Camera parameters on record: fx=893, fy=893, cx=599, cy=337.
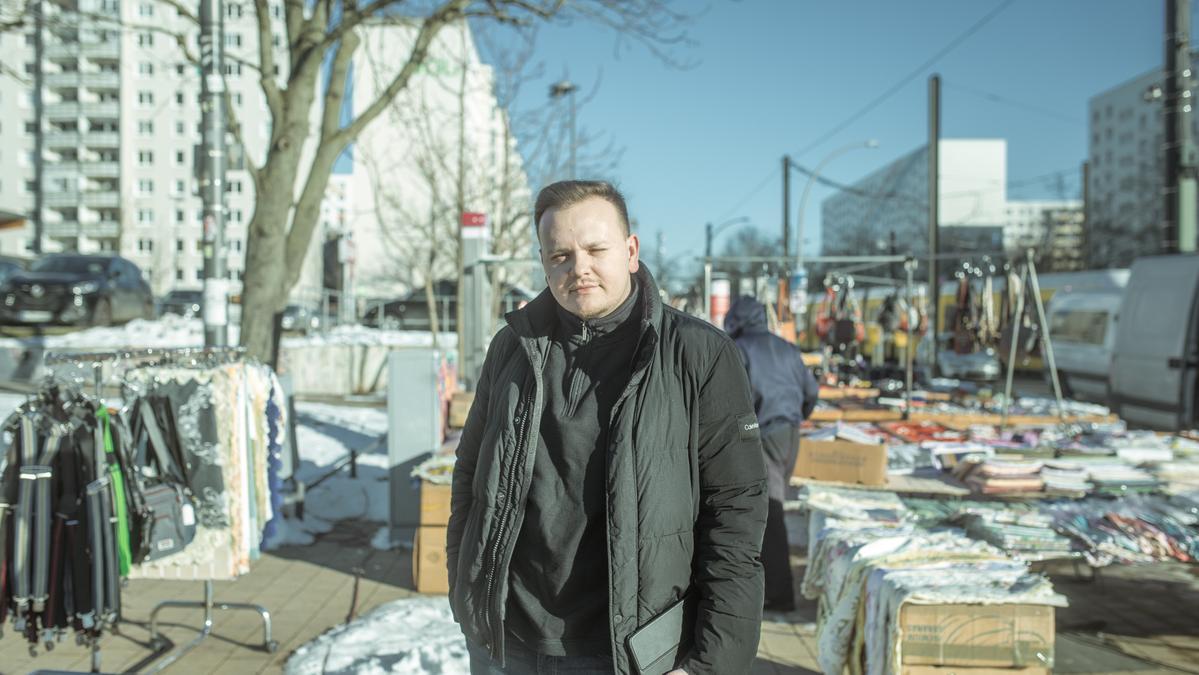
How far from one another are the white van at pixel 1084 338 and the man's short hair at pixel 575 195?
17704mm

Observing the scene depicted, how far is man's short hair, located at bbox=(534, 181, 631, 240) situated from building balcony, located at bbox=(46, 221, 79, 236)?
266ft

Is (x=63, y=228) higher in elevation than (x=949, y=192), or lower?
lower

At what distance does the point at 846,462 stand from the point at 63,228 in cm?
7954

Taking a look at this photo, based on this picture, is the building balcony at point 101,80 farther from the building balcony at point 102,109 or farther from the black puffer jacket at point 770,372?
the black puffer jacket at point 770,372

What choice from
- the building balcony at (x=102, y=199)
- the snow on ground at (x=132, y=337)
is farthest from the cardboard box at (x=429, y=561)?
the building balcony at (x=102, y=199)

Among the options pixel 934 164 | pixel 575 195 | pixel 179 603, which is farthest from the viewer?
pixel 934 164

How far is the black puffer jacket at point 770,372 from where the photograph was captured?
5.85 m

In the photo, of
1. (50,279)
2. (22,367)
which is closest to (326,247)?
(50,279)

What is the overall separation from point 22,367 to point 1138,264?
57.1ft

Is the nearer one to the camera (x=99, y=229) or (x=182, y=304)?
(x=182, y=304)

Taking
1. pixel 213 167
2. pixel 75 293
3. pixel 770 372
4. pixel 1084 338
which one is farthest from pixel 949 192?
pixel 213 167

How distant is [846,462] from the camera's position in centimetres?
630

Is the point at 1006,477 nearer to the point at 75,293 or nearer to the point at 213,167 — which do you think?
the point at 213,167

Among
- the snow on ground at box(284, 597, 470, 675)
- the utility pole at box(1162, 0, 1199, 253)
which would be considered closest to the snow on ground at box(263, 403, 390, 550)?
the snow on ground at box(284, 597, 470, 675)
